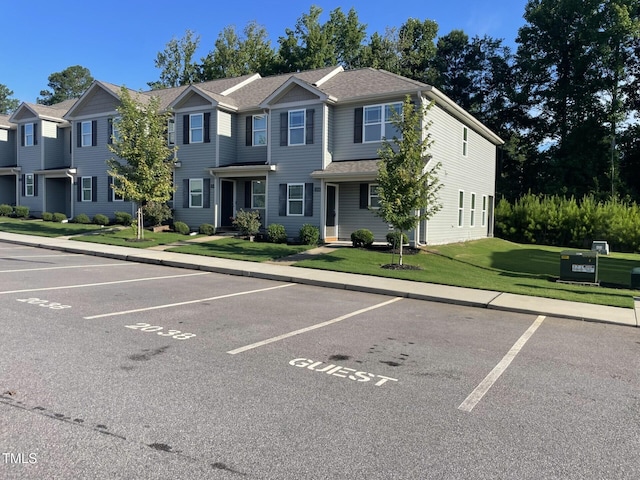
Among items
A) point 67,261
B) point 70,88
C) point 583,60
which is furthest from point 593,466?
point 70,88

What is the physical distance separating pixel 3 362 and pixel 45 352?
47 centimetres

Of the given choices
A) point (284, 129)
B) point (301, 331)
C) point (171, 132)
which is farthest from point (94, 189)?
point (301, 331)

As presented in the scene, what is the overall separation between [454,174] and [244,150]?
1090cm

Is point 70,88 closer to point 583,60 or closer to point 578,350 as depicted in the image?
point 583,60

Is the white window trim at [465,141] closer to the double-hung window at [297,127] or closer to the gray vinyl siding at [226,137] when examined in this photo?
the double-hung window at [297,127]

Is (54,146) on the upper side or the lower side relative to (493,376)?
upper

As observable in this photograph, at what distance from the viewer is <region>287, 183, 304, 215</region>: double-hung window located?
2198 cm


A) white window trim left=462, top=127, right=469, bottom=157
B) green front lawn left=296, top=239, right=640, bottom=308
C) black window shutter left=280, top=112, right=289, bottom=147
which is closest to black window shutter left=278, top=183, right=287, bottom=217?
black window shutter left=280, top=112, right=289, bottom=147

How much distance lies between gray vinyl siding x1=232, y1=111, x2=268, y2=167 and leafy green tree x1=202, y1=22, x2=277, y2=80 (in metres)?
22.1

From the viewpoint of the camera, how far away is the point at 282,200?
22406 mm

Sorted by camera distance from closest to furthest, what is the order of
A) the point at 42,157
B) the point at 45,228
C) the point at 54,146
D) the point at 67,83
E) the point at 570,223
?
the point at 45,228
the point at 570,223
the point at 42,157
the point at 54,146
the point at 67,83

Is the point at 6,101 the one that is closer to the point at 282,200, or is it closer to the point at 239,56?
the point at 239,56

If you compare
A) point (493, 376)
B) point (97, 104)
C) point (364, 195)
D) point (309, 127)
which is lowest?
point (493, 376)

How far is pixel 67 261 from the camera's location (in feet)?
48.3
